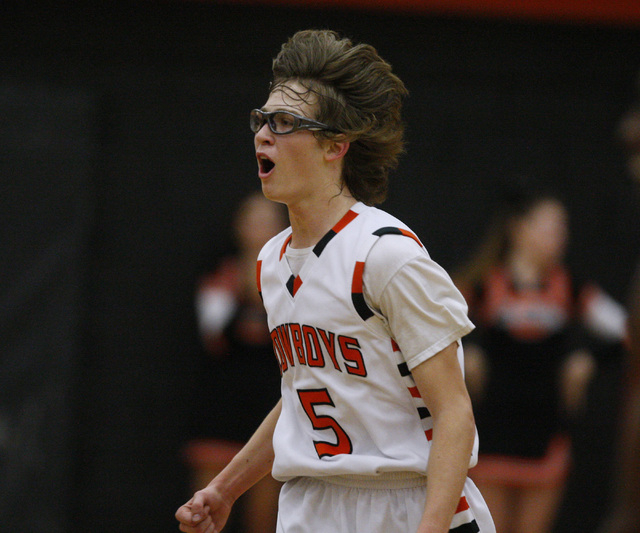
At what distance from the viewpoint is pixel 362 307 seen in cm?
261

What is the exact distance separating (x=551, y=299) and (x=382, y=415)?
12.4 ft

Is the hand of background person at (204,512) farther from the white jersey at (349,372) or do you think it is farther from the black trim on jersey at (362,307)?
the black trim on jersey at (362,307)

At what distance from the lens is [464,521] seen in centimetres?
264

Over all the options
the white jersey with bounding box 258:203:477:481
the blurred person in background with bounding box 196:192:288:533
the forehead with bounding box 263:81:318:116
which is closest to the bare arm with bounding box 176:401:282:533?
the white jersey with bounding box 258:203:477:481

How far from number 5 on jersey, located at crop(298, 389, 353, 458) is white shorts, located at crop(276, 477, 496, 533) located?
10 cm

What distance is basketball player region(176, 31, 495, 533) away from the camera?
99.2 inches

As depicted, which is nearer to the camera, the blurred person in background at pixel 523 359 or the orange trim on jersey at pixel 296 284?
the orange trim on jersey at pixel 296 284

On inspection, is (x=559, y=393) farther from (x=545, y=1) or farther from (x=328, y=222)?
(x=328, y=222)

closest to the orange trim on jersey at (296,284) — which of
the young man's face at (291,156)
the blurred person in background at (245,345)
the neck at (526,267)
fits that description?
the young man's face at (291,156)

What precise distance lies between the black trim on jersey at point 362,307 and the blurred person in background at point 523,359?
3628mm

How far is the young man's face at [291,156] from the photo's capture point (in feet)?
9.21

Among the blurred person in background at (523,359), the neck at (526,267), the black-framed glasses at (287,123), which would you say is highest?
the black-framed glasses at (287,123)

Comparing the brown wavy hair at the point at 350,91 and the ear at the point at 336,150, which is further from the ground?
the brown wavy hair at the point at 350,91

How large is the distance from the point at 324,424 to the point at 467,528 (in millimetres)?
473
